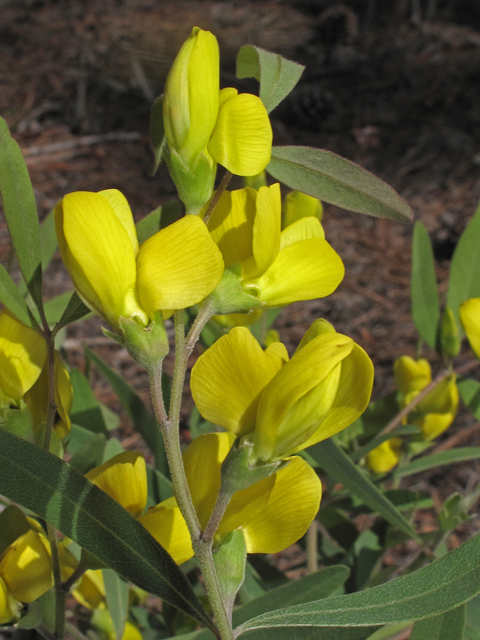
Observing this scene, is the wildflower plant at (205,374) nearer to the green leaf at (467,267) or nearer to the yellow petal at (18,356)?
the yellow petal at (18,356)

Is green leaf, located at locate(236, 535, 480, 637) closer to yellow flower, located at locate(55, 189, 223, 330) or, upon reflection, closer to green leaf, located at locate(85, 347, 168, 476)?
yellow flower, located at locate(55, 189, 223, 330)

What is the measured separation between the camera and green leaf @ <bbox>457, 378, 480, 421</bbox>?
904mm

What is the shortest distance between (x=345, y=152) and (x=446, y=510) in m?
1.94

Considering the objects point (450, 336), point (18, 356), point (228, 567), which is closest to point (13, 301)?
point (18, 356)

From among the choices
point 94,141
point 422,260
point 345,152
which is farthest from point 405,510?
point 94,141

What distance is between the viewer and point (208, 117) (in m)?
0.40

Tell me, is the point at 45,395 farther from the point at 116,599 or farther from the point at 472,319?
the point at 472,319

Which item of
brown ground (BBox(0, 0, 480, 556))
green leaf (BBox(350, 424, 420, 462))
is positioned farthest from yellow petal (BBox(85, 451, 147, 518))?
brown ground (BBox(0, 0, 480, 556))

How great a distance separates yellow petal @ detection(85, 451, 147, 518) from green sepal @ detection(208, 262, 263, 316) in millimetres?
132

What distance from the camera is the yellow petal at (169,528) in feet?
1.57

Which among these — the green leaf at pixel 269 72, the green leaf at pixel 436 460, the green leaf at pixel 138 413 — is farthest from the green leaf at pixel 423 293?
the green leaf at pixel 269 72

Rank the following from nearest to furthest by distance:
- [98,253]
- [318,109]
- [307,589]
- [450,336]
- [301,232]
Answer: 1. [98,253]
2. [301,232]
3. [307,589]
4. [450,336]
5. [318,109]

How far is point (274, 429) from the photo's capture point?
39 cm

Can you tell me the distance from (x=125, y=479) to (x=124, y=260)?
0.18 meters
